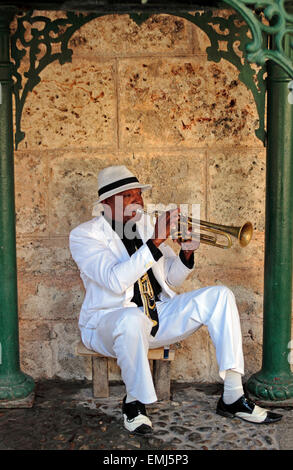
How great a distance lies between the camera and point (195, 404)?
176 inches

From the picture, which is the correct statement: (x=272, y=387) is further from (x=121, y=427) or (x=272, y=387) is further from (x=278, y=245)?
(x=121, y=427)

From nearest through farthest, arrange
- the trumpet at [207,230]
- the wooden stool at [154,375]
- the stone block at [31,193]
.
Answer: the trumpet at [207,230] < the wooden stool at [154,375] < the stone block at [31,193]

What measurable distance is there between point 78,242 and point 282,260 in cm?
144

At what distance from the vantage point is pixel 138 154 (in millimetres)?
4898

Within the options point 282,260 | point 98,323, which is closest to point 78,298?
point 98,323

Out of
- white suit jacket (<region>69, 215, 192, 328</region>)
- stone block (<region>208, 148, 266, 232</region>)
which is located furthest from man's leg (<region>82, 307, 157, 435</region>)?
stone block (<region>208, 148, 266, 232</region>)

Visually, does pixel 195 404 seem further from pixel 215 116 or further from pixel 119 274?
pixel 215 116

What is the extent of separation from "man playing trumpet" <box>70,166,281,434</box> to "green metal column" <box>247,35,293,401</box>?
37 cm

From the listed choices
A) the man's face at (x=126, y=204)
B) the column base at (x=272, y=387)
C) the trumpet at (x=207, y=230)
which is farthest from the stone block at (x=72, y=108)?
the column base at (x=272, y=387)

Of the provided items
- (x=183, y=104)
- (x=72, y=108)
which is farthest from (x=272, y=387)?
(x=72, y=108)

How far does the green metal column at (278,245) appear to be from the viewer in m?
4.27

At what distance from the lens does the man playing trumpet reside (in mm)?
3975

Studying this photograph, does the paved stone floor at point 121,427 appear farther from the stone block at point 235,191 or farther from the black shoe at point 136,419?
the stone block at point 235,191

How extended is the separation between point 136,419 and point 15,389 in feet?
3.19
